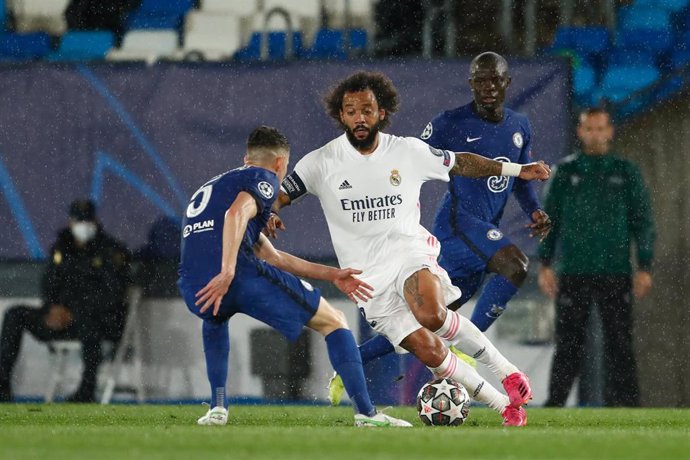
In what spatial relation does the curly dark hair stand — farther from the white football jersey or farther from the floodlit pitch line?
the floodlit pitch line

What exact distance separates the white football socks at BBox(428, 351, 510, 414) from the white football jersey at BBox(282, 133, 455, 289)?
1.88ft

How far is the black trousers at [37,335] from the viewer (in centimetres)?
1073

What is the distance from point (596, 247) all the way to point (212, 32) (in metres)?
5.07

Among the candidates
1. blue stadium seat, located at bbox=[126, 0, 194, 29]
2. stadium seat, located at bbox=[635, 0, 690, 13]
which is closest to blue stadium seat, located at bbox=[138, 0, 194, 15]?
blue stadium seat, located at bbox=[126, 0, 194, 29]

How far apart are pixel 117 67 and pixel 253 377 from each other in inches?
101

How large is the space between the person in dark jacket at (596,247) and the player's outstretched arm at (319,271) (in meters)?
2.89

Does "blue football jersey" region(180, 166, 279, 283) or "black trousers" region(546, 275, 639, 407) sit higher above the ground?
"blue football jersey" region(180, 166, 279, 283)

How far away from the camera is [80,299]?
1073 cm

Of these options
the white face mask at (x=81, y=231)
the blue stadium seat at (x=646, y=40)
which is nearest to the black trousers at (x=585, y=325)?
the white face mask at (x=81, y=231)

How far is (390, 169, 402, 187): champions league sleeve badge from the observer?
7.58m

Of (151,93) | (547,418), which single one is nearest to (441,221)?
(547,418)

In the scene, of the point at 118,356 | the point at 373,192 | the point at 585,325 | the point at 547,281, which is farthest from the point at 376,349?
the point at 118,356

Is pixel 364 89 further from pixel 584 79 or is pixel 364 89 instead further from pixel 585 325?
pixel 584 79

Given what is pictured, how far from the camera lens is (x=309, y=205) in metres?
10.7
